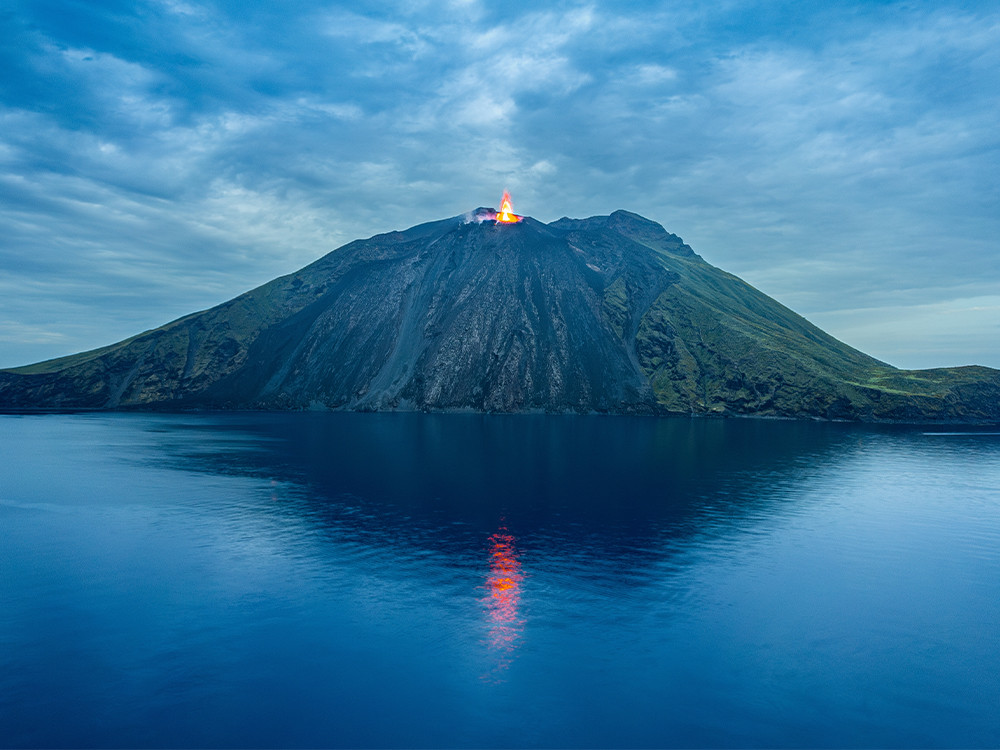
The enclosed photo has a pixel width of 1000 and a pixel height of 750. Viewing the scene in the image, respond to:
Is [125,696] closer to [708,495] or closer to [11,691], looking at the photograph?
[11,691]

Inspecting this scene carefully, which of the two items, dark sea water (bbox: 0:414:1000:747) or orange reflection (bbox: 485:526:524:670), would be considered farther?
orange reflection (bbox: 485:526:524:670)

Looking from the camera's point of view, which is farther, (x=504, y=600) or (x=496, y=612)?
(x=504, y=600)

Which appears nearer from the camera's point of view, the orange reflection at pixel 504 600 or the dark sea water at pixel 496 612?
the dark sea water at pixel 496 612

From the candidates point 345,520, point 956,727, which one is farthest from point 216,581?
point 956,727

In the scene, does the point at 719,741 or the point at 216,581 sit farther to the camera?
the point at 216,581
